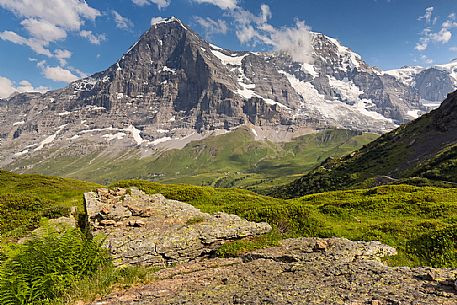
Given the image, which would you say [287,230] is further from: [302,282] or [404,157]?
[404,157]

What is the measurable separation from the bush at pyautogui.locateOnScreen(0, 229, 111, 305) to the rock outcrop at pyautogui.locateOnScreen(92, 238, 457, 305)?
242cm

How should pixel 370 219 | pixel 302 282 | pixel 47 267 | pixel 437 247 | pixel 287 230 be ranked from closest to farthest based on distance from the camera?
pixel 302 282 → pixel 47 267 → pixel 437 247 → pixel 287 230 → pixel 370 219

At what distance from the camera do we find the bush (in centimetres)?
1101

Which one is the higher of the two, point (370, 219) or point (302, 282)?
point (302, 282)

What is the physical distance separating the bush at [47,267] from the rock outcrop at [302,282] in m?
2.42

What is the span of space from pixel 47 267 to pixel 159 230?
6974 millimetres

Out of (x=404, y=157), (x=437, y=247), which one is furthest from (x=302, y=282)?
(x=404, y=157)

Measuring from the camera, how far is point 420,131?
185500 mm

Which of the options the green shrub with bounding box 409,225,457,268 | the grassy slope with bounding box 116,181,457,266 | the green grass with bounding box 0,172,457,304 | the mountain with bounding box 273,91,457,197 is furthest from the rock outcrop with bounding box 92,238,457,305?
the mountain with bounding box 273,91,457,197

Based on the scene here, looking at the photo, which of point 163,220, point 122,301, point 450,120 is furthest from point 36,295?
point 450,120

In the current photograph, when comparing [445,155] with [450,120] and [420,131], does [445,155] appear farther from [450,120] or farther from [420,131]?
[420,131]

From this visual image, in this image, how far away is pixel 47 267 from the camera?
12250 mm

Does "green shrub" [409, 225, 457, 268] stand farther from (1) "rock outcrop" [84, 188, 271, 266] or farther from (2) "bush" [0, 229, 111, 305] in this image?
(2) "bush" [0, 229, 111, 305]

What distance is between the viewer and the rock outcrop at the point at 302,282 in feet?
29.9
